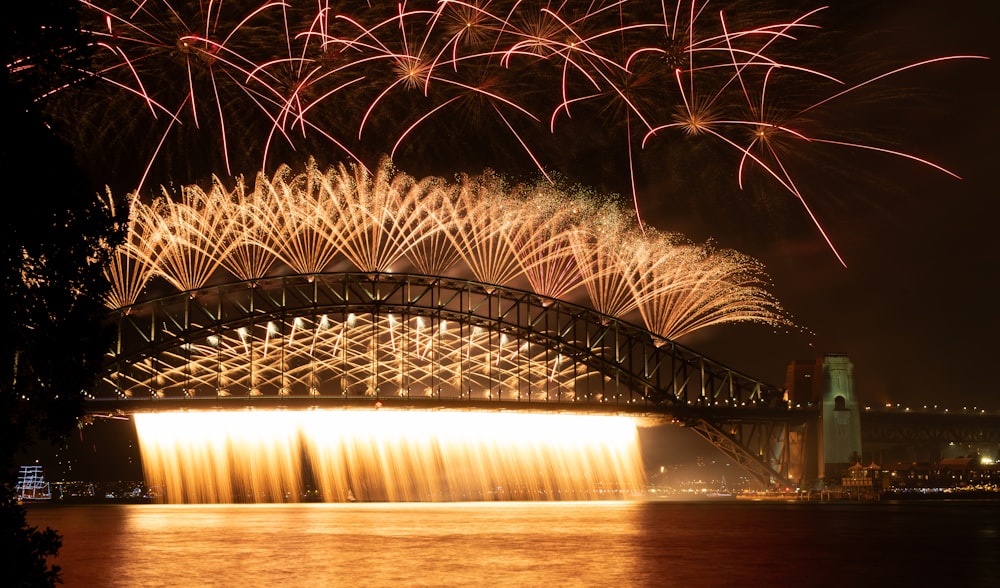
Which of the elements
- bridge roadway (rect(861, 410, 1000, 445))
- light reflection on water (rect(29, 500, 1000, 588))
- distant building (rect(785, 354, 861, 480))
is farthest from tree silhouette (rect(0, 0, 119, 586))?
bridge roadway (rect(861, 410, 1000, 445))

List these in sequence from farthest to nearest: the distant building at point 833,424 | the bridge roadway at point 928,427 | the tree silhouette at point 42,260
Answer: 1. the bridge roadway at point 928,427
2. the distant building at point 833,424
3. the tree silhouette at point 42,260

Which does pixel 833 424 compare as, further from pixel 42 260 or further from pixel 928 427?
pixel 42 260

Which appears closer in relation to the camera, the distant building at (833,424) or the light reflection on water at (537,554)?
the light reflection on water at (537,554)

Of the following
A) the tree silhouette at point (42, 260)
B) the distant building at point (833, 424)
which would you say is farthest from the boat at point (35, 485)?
the tree silhouette at point (42, 260)

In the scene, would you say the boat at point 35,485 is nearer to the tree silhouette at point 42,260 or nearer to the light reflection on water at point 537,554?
the light reflection on water at point 537,554

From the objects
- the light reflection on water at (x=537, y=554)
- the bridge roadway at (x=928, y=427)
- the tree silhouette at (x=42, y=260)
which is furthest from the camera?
the bridge roadway at (x=928, y=427)

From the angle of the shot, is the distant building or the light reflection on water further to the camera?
the distant building

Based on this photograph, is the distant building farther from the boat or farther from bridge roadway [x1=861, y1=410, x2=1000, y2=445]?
the boat

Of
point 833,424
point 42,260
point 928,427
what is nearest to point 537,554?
point 42,260

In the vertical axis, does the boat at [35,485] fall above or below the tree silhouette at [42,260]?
below
